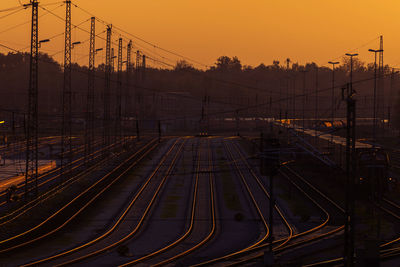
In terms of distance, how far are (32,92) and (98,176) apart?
2055 centimetres

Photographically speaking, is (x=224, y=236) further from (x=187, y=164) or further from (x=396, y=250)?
(x=187, y=164)

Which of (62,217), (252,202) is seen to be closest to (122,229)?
(62,217)

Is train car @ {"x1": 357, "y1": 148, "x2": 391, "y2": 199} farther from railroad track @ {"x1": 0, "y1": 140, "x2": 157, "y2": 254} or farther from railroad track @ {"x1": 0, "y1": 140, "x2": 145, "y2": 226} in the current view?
railroad track @ {"x1": 0, "y1": 140, "x2": 145, "y2": 226}

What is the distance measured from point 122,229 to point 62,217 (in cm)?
490

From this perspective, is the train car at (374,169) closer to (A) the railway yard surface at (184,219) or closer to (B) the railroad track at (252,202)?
(A) the railway yard surface at (184,219)

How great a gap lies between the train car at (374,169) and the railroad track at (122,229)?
52.0ft

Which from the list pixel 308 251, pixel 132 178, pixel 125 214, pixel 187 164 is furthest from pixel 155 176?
pixel 308 251

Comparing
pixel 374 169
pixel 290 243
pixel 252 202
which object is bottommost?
pixel 290 243

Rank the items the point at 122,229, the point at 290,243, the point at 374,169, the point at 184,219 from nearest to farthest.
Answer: the point at 290,243 < the point at 122,229 < the point at 184,219 < the point at 374,169

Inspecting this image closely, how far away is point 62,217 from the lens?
3603 cm

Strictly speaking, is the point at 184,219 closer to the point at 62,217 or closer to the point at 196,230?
the point at 196,230

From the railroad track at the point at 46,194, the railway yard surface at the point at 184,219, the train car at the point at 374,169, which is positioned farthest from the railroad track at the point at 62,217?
the train car at the point at 374,169

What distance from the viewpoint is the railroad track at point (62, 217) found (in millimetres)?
29087

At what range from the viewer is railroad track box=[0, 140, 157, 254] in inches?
1145
